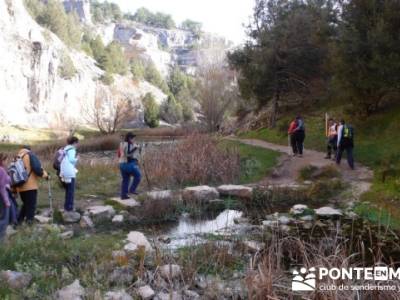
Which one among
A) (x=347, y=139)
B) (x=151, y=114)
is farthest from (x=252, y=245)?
(x=151, y=114)

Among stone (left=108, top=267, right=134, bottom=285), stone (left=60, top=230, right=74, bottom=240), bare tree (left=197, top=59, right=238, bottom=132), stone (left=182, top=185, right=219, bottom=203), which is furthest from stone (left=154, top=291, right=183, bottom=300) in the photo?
bare tree (left=197, top=59, right=238, bottom=132)

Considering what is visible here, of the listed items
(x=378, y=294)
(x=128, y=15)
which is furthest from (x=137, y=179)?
(x=128, y=15)

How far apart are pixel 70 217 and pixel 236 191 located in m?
5.39

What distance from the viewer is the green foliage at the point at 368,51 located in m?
18.2

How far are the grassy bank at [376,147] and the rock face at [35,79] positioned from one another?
41.3 metres

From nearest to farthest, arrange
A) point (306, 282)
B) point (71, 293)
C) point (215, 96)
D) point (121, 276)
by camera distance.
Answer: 1. point (306, 282)
2. point (71, 293)
3. point (121, 276)
4. point (215, 96)

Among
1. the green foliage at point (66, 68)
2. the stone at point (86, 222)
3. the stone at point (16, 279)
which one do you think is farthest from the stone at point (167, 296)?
the green foliage at point (66, 68)

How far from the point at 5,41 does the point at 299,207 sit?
6967 cm

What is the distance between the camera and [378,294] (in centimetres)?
448

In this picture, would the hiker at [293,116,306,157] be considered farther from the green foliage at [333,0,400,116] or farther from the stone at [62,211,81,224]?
the stone at [62,211,81,224]

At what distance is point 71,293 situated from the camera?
5703 mm

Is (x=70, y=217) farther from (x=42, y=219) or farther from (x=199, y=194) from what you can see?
(x=199, y=194)

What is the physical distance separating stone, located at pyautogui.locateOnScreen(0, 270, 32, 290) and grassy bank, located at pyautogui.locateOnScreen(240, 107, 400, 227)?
571cm

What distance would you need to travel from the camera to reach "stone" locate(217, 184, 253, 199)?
13.7 m
